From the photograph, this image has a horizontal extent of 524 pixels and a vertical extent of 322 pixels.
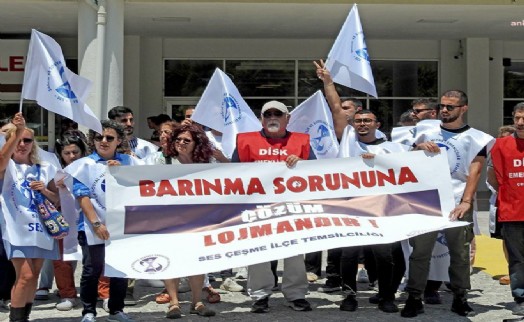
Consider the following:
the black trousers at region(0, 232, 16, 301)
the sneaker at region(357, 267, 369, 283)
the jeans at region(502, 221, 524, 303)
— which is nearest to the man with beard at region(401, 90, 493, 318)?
the jeans at region(502, 221, 524, 303)

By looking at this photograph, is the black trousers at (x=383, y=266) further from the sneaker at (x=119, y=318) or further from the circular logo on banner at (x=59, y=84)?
the circular logo on banner at (x=59, y=84)

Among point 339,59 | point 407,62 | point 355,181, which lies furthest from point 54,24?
point 355,181

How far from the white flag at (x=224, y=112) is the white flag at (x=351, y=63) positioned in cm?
126

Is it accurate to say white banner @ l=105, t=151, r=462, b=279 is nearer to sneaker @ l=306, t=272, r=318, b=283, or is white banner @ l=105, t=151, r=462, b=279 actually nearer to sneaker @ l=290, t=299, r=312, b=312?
sneaker @ l=290, t=299, r=312, b=312

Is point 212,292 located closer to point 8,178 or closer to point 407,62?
point 8,178

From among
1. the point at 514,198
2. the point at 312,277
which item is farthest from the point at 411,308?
the point at 312,277

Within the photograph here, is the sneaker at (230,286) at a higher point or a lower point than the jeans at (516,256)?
lower

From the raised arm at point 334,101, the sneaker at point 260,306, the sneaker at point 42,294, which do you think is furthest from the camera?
the sneaker at point 42,294

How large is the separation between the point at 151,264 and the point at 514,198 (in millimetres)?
3124

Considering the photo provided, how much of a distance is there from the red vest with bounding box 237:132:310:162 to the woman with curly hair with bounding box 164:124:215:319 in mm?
307

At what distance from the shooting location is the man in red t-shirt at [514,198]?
22.1ft

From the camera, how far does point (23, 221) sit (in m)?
6.20

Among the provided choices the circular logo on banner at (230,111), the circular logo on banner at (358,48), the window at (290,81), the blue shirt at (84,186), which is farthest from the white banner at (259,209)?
the window at (290,81)

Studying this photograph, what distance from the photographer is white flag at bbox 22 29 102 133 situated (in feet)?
21.2
